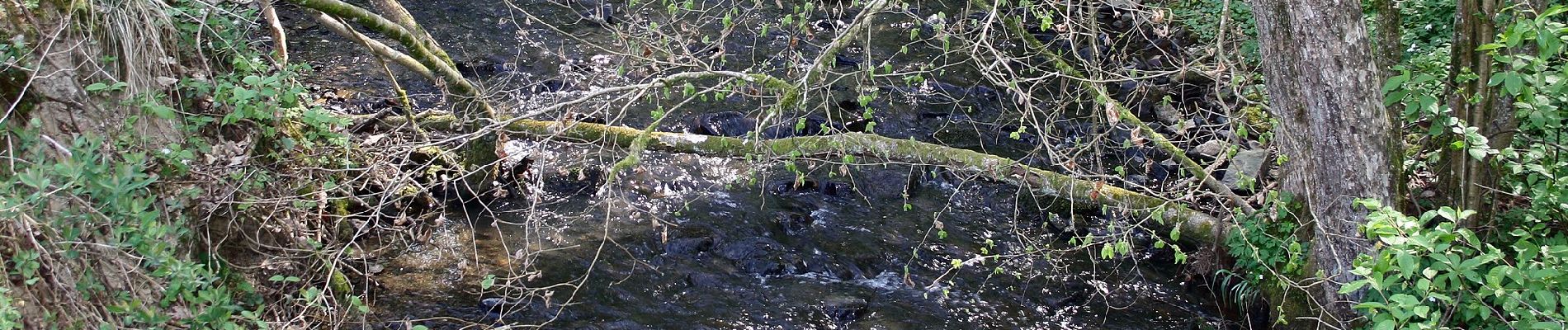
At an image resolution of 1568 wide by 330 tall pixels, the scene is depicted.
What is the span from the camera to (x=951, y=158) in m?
5.52

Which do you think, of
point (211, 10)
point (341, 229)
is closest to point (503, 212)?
point (341, 229)

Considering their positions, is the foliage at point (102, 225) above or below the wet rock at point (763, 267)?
above

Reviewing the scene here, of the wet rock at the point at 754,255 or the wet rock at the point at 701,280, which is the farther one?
the wet rock at the point at 754,255

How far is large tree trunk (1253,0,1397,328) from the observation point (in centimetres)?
428

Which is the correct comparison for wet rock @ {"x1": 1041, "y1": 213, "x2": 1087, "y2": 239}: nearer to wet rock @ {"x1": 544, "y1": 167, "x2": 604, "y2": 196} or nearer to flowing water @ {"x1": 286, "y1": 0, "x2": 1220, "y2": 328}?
flowing water @ {"x1": 286, "y1": 0, "x2": 1220, "y2": 328}

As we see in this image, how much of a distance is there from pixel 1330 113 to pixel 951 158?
1843mm

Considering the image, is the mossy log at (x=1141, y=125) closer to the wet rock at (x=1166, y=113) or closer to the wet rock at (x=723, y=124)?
the wet rock at (x=1166, y=113)

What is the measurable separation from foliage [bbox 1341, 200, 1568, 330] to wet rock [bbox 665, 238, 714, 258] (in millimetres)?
3944

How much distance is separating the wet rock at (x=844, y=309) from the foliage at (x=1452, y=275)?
9.34ft

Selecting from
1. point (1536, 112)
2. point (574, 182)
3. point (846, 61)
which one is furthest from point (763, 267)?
point (1536, 112)

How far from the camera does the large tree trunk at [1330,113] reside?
4.28 m

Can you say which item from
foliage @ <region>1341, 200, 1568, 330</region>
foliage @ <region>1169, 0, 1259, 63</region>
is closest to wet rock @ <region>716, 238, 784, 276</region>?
foliage @ <region>1341, 200, 1568, 330</region>

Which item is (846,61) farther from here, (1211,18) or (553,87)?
(1211,18)

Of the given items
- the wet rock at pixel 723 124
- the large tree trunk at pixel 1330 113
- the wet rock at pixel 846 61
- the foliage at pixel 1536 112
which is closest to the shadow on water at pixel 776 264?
the wet rock at pixel 723 124
